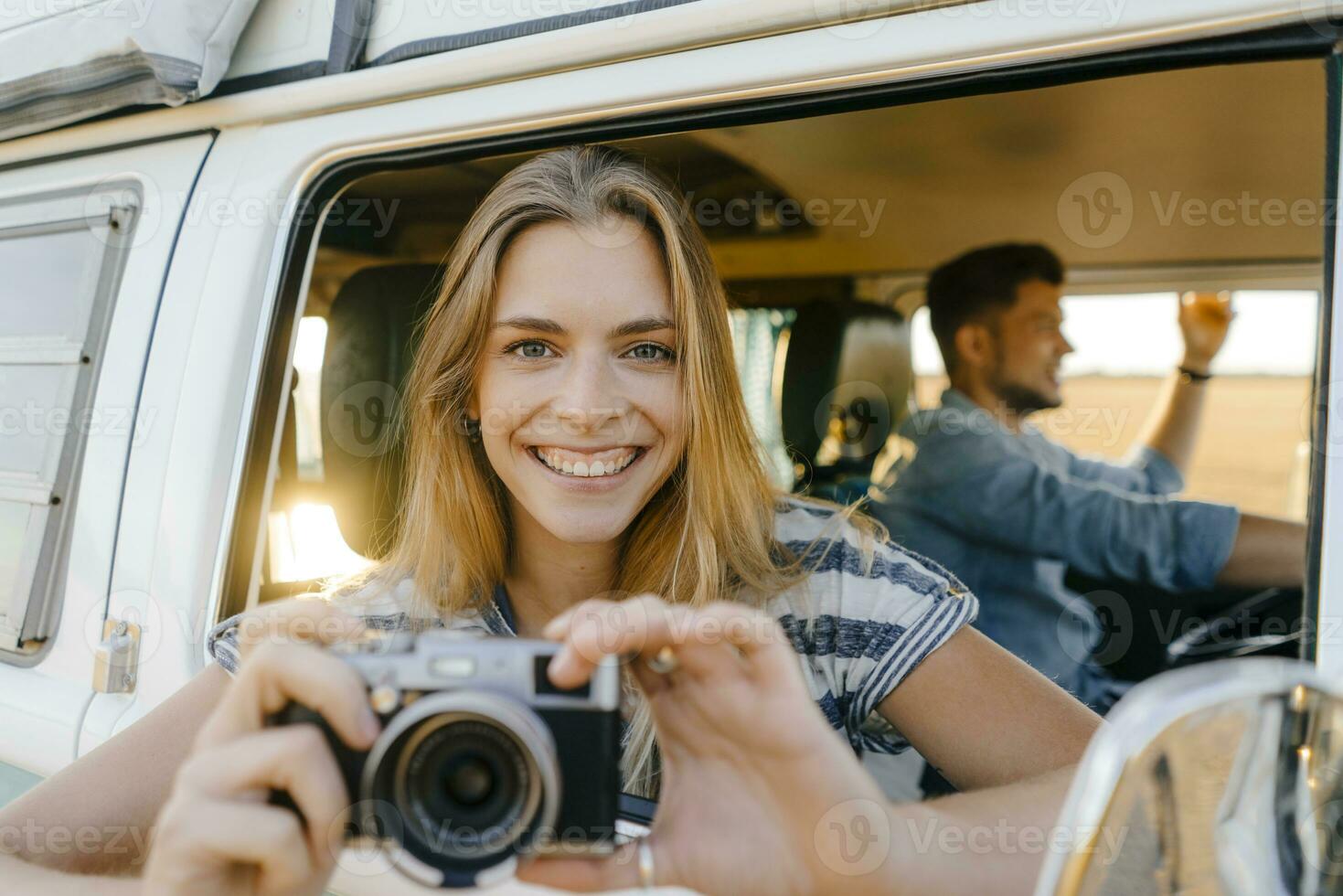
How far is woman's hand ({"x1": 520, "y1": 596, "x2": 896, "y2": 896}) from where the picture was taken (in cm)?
89

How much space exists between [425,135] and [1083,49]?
0.85m

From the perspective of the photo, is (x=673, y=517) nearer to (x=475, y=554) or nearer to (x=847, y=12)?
(x=475, y=554)

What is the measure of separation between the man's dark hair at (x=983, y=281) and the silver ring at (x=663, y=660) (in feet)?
8.39

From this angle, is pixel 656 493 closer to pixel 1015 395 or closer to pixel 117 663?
pixel 117 663

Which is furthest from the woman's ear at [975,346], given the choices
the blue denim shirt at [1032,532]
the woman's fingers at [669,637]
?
the woman's fingers at [669,637]

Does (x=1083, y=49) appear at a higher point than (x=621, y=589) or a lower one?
higher

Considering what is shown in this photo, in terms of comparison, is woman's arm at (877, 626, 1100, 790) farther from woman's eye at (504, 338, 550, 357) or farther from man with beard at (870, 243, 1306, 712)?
man with beard at (870, 243, 1306, 712)

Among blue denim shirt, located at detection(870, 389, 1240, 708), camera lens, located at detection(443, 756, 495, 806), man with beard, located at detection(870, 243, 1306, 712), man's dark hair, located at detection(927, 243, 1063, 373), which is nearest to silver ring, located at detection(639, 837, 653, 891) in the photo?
camera lens, located at detection(443, 756, 495, 806)

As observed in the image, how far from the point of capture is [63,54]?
1464 millimetres

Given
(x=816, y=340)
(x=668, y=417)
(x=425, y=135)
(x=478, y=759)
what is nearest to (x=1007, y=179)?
(x=816, y=340)

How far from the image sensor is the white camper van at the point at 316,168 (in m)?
1.06

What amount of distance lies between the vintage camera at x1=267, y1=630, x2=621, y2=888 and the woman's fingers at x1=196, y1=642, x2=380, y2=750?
0.01 metres

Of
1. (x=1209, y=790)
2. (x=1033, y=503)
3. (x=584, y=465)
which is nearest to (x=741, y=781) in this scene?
(x=1209, y=790)

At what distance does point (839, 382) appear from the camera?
11.4 feet
